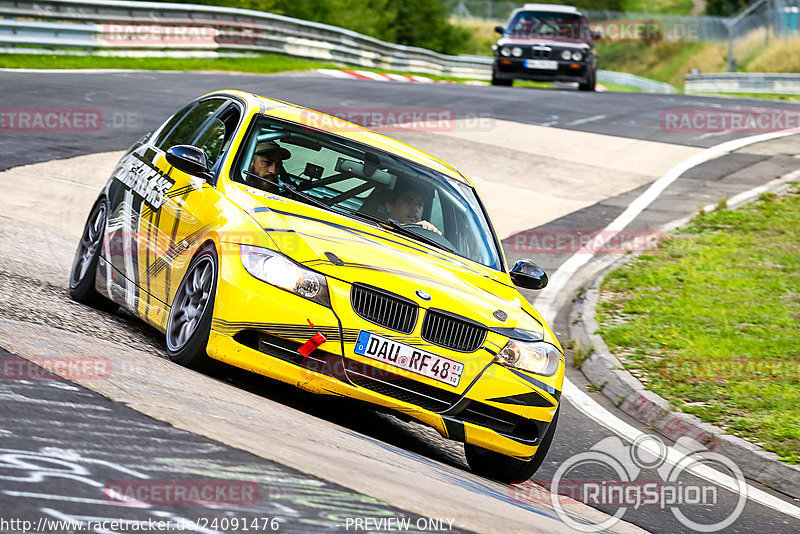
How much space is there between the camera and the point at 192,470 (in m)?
3.93

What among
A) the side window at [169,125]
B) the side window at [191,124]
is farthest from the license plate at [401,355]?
the side window at [169,125]

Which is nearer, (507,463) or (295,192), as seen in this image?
(507,463)

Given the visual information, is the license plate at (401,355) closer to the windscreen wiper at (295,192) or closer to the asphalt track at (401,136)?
the asphalt track at (401,136)

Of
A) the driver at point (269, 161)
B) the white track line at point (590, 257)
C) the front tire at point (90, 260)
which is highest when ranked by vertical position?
the driver at point (269, 161)

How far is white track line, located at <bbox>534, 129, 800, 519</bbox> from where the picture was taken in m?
6.79

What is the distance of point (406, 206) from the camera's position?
7016 millimetres

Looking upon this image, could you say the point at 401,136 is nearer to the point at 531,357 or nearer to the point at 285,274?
the point at 531,357

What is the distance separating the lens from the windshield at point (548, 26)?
93.7 ft

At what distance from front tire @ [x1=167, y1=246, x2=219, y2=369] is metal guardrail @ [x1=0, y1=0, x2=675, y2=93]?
60.1 feet

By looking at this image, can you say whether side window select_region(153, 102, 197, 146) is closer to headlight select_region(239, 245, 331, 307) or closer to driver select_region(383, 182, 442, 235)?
driver select_region(383, 182, 442, 235)

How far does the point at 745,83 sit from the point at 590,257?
25.8m

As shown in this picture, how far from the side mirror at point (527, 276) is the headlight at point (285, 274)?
1819mm

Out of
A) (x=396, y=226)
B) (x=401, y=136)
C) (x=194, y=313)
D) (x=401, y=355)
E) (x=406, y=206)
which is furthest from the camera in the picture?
(x=401, y=136)

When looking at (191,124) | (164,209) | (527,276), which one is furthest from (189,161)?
(527,276)
